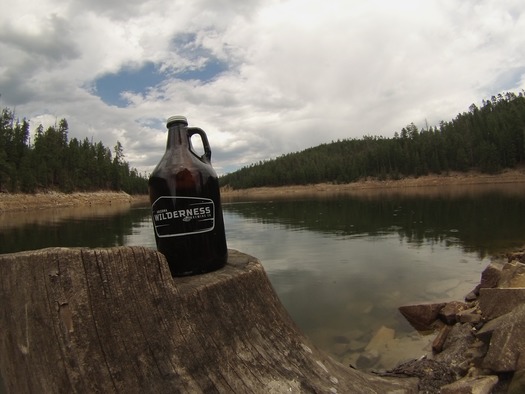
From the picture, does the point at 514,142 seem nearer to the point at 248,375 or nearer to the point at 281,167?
the point at 281,167

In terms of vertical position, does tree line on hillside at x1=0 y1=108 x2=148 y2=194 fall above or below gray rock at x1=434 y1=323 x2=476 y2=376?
above

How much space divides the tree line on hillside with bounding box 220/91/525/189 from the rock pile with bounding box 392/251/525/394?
108 meters

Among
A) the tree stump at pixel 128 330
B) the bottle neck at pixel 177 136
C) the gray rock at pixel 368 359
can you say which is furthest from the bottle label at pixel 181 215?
the gray rock at pixel 368 359

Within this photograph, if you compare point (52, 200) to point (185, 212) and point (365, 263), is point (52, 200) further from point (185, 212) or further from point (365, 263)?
point (185, 212)

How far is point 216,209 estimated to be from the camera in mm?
2420

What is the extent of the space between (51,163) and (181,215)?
108312 mm

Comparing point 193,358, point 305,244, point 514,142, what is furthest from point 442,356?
point 514,142

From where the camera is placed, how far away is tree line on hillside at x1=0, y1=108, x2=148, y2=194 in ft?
260

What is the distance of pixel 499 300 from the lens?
19.8ft

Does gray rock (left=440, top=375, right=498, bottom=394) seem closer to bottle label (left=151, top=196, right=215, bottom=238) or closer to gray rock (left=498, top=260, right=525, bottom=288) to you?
bottle label (left=151, top=196, right=215, bottom=238)

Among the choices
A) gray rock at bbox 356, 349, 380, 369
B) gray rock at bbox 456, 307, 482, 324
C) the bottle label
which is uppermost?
the bottle label

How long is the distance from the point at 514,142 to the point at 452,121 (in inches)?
2139

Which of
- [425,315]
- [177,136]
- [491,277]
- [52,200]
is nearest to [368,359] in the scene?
[425,315]

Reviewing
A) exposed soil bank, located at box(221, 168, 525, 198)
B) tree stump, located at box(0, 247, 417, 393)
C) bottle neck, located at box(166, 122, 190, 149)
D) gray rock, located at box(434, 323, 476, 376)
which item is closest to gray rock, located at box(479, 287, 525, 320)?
gray rock, located at box(434, 323, 476, 376)
